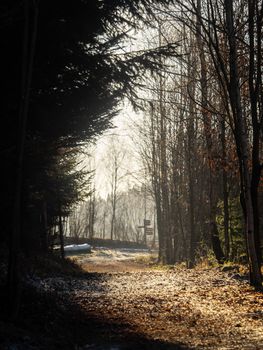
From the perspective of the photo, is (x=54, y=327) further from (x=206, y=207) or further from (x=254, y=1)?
(x=206, y=207)

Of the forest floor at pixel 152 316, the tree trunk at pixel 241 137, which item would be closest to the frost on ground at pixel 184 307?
the forest floor at pixel 152 316

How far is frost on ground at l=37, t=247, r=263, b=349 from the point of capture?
5277mm

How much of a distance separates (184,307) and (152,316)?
901mm

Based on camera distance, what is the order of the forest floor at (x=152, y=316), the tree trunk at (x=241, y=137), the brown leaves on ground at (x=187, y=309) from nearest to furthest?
the forest floor at (x=152, y=316), the brown leaves on ground at (x=187, y=309), the tree trunk at (x=241, y=137)

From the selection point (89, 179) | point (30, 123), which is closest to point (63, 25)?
point (30, 123)

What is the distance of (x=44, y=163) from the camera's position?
32.4ft

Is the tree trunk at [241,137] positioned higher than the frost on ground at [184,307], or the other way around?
the tree trunk at [241,137]

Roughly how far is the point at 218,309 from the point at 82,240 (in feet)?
128

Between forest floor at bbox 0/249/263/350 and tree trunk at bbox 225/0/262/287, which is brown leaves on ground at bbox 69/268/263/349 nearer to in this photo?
forest floor at bbox 0/249/263/350

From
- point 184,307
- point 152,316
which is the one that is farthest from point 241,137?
point 152,316

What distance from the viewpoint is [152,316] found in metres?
6.74

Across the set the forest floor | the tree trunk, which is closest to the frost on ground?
the forest floor

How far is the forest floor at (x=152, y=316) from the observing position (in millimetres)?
4898

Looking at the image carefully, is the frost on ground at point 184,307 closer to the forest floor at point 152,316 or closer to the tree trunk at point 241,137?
the forest floor at point 152,316
